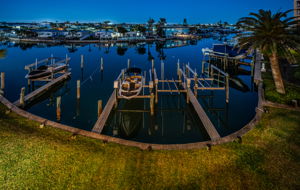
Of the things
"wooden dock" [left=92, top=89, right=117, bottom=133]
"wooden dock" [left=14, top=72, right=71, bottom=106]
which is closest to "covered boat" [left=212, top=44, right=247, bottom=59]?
"wooden dock" [left=92, top=89, right=117, bottom=133]

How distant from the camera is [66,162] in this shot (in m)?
10.4

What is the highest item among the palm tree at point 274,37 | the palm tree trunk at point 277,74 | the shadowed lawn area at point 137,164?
the palm tree at point 274,37

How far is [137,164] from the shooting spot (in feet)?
34.6

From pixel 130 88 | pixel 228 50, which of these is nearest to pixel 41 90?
pixel 130 88

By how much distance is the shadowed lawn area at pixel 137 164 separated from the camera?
9.35 m

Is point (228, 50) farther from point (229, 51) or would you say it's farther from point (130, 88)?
→ point (130, 88)

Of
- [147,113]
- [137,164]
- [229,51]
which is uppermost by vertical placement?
[229,51]

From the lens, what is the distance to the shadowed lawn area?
30.7 feet

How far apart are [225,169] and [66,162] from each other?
863 centimetres

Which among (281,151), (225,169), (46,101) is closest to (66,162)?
(225,169)

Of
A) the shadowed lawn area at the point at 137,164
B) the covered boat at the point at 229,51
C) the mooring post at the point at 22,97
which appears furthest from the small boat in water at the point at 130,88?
the covered boat at the point at 229,51

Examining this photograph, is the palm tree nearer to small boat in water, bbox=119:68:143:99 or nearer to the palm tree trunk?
the palm tree trunk

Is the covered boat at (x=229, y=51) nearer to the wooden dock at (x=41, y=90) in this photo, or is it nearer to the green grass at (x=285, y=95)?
the green grass at (x=285, y=95)

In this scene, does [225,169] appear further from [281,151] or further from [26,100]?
[26,100]
